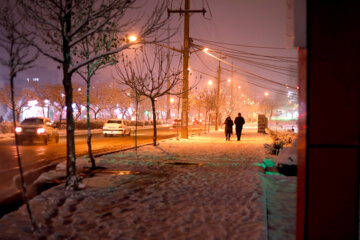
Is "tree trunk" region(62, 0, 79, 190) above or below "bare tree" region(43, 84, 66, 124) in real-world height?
below

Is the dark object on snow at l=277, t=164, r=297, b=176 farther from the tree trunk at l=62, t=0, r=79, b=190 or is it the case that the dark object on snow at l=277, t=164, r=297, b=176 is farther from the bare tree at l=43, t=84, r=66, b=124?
the bare tree at l=43, t=84, r=66, b=124

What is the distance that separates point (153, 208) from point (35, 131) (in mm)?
14431

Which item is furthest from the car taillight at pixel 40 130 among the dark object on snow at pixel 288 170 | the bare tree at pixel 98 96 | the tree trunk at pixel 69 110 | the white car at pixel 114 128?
the bare tree at pixel 98 96

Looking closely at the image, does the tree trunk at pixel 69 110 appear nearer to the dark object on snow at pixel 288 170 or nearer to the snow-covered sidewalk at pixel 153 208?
the snow-covered sidewalk at pixel 153 208

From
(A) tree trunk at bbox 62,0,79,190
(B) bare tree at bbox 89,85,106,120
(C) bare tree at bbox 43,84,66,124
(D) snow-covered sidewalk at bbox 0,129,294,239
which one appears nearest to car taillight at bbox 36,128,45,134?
(D) snow-covered sidewalk at bbox 0,129,294,239

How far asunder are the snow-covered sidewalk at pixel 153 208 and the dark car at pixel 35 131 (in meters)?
10.2

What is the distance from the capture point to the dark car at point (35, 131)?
672 inches

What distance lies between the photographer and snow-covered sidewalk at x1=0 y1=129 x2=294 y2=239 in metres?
4.06

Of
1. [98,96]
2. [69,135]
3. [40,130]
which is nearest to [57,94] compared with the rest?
[98,96]

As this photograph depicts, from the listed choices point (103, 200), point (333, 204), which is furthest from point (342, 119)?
point (103, 200)

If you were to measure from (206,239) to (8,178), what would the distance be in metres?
6.43

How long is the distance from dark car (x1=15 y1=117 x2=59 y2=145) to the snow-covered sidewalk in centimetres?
1017

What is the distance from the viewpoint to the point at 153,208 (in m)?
5.11

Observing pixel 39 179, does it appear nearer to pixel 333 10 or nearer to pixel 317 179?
pixel 317 179
